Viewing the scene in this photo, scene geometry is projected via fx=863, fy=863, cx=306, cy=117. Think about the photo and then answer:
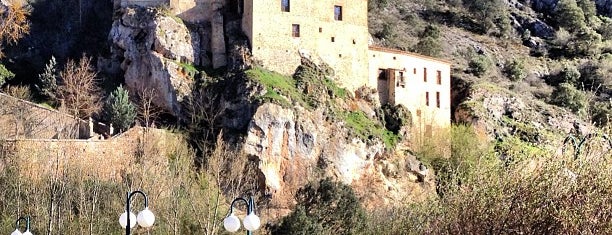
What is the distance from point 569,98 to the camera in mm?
63812

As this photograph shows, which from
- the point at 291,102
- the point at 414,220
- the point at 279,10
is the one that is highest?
the point at 279,10

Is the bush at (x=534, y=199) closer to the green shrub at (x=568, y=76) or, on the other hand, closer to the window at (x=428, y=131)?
the window at (x=428, y=131)

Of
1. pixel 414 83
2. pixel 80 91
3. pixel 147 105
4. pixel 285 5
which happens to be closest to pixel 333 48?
pixel 285 5

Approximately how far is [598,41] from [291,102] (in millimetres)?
42622

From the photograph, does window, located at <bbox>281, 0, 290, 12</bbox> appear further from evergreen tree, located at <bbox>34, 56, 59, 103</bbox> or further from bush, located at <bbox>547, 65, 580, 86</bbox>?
bush, located at <bbox>547, 65, 580, 86</bbox>

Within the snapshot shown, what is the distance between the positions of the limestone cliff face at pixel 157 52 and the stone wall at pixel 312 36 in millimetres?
3677

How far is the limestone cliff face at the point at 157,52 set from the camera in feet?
148

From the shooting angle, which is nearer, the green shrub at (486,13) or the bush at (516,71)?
the bush at (516,71)

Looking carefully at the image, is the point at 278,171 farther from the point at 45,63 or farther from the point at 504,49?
the point at 504,49

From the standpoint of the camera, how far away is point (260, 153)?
4216 centimetres

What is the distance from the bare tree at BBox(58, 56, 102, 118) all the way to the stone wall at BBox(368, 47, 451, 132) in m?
15.5

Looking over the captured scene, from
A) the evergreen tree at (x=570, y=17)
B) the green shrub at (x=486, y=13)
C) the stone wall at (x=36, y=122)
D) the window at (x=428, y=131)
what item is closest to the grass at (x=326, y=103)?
the window at (x=428, y=131)

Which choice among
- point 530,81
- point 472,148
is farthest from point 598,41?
point 472,148

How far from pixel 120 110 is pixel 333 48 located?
1251 cm
